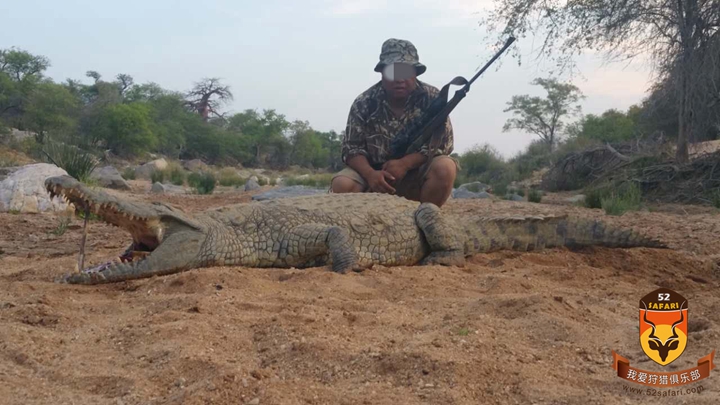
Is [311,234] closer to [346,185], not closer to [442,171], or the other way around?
[346,185]

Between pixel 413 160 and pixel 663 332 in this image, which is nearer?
pixel 663 332

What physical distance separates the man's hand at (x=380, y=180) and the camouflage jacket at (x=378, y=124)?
30cm

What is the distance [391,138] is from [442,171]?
1.98ft

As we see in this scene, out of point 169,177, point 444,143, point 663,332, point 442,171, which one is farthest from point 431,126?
point 169,177

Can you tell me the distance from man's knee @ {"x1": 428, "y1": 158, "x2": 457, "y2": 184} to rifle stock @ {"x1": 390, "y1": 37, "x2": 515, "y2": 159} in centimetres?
12

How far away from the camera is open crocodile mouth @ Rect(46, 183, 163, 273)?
143 inches

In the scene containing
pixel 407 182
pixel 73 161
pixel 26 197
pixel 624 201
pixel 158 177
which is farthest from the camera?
pixel 158 177

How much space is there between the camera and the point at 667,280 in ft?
13.7

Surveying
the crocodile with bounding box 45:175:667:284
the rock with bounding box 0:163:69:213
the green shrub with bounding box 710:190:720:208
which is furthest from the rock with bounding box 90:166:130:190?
the green shrub with bounding box 710:190:720:208

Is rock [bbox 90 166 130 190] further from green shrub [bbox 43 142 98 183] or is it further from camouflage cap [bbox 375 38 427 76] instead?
camouflage cap [bbox 375 38 427 76]

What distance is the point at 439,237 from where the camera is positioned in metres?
4.89

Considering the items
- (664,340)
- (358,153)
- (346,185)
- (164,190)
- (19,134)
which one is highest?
(19,134)

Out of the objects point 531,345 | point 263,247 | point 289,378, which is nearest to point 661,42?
point 263,247

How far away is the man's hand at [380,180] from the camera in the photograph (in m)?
5.67
